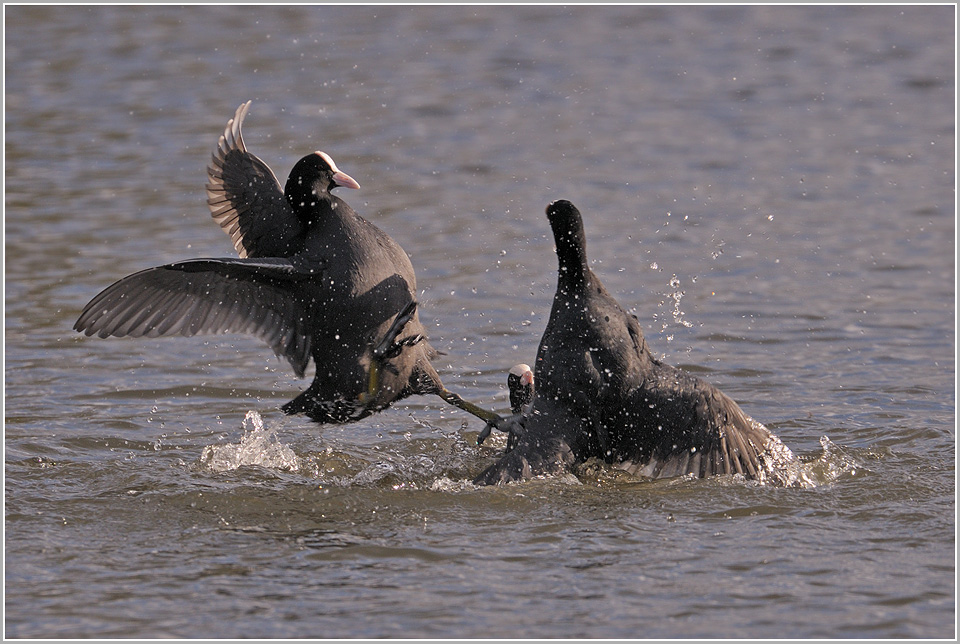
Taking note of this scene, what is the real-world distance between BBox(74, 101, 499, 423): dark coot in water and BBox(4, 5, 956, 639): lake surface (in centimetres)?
33

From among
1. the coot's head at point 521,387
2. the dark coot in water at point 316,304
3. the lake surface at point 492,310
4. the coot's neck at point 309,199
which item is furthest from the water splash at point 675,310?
the coot's neck at point 309,199

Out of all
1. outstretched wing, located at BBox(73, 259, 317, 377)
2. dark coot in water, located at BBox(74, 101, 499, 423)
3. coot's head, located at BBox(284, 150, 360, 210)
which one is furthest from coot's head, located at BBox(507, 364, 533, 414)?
coot's head, located at BBox(284, 150, 360, 210)

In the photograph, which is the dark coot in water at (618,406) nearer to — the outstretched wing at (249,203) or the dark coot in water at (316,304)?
the dark coot in water at (316,304)

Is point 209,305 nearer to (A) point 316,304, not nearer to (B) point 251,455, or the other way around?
(A) point 316,304

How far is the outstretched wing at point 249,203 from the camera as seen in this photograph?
17.9ft

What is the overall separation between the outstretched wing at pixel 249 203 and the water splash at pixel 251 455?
2.64 feet

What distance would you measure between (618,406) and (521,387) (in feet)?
2.25

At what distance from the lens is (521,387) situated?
550cm

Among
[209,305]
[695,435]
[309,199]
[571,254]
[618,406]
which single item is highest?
[309,199]

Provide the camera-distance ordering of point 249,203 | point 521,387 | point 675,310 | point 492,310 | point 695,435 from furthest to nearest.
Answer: point 492,310 < point 675,310 < point 249,203 < point 521,387 < point 695,435

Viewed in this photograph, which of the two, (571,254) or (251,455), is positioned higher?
(571,254)

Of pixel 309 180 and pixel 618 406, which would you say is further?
pixel 309 180

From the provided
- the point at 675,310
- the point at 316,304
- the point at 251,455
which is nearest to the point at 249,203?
the point at 316,304

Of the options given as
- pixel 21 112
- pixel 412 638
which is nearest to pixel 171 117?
pixel 21 112
